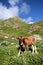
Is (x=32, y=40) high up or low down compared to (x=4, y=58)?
up

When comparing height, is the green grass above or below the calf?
below

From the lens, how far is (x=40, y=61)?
2302 centimetres

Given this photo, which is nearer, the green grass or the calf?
the green grass

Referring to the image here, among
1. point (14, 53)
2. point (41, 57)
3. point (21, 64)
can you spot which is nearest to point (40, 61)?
point (41, 57)

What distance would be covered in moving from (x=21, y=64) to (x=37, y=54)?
2.62 metres

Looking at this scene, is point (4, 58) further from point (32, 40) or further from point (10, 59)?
point (32, 40)

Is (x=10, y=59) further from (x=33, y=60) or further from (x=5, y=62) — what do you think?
(x=33, y=60)

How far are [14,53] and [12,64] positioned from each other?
2708 millimetres

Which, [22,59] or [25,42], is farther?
[25,42]

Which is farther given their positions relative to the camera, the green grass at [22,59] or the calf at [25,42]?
the calf at [25,42]

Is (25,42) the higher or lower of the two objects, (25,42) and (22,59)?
the higher

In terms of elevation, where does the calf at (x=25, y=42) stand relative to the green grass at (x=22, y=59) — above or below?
above

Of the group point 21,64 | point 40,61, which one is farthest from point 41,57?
point 21,64

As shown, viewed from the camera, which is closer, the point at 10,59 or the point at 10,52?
the point at 10,59
